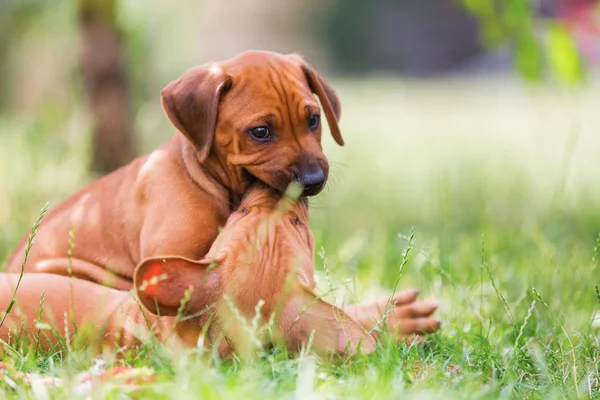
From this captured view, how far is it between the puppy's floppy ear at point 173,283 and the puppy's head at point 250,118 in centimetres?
66

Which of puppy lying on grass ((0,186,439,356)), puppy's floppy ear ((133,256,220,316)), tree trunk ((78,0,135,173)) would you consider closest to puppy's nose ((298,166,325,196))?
puppy lying on grass ((0,186,439,356))

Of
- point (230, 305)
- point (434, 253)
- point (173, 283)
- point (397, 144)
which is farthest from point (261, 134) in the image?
point (397, 144)

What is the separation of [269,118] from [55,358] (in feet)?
4.24

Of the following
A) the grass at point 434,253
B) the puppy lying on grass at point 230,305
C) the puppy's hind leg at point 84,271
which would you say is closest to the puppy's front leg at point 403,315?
the grass at point 434,253

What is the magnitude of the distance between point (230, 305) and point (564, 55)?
2.55 m

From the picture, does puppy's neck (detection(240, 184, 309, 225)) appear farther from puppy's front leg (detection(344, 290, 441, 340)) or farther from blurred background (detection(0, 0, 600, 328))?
puppy's front leg (detection(344, 290, 441, 340))

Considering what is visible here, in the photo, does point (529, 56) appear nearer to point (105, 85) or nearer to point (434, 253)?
point (434, 253)

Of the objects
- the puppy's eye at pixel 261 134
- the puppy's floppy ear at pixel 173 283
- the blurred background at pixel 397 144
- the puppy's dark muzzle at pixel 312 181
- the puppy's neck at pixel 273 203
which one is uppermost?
the puppy's eye at pixel 261 134

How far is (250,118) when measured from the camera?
3814mm

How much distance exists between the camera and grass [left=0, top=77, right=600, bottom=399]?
296 centimetres

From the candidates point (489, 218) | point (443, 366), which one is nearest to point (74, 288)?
point (443, 366)

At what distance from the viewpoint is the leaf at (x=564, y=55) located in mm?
4633

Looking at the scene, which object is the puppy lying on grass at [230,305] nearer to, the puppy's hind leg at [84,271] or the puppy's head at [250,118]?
the puppy's head at [250,118]

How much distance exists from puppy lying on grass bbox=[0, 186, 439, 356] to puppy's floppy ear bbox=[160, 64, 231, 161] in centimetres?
51
